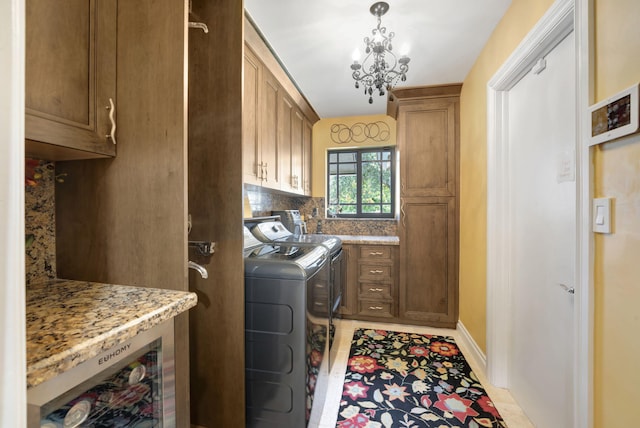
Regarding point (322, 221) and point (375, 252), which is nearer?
point (375, 252)

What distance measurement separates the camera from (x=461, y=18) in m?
1.70

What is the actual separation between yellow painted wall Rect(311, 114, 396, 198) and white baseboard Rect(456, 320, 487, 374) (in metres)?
2.15

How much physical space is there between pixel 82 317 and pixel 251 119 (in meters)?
1.49

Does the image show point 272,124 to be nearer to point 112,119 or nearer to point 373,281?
point 112,119

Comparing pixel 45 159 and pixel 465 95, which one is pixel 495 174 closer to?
pixel 465 95

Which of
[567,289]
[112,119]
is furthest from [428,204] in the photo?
[112,119]

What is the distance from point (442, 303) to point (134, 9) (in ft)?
10.1

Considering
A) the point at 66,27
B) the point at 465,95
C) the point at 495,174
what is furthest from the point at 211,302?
the point at 465,95

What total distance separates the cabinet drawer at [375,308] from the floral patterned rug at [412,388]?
0.38 metres

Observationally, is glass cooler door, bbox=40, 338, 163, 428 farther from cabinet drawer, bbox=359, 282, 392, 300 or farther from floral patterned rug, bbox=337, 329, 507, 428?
cabinet drawer, bbox=359, 282, 392, 300

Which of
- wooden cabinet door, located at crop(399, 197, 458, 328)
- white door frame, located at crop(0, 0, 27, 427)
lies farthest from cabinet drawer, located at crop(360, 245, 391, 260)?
white door frame, located at crop(0, 0, 27, 427)

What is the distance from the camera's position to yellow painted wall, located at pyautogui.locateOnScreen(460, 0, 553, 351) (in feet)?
5.57

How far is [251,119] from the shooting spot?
186cm

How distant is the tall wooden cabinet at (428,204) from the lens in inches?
104
